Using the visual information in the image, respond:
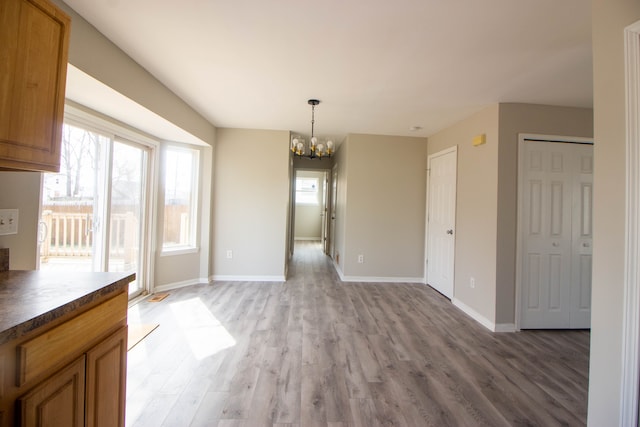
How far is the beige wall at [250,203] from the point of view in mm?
4257

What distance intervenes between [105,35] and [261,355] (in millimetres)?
2646

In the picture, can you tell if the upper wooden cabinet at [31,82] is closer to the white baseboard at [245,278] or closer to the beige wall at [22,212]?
the beige wall at [22,212]

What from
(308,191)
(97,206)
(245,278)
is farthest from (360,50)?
(308,191)

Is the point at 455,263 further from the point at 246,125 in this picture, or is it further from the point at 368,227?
the point at 246,125

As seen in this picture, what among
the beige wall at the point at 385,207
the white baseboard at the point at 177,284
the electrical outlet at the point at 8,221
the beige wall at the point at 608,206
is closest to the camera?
the beige wall at the point at 608,206

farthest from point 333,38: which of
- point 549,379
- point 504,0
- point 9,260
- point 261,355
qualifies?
point 549,379

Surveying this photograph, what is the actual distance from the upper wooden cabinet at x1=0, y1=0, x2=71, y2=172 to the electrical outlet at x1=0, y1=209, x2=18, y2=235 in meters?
0.61

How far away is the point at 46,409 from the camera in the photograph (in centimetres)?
84

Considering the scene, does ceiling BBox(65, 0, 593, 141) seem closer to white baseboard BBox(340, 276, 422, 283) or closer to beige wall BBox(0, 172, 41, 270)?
beige wall BBox(0, 172, 41, 270)

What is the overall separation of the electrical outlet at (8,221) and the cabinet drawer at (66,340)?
922mm

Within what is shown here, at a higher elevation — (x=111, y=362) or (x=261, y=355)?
(x=111, y=362)

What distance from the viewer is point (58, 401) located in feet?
2.93

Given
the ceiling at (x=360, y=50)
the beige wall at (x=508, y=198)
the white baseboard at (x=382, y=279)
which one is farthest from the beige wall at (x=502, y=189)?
the white baseboard at (x=382, y=279)

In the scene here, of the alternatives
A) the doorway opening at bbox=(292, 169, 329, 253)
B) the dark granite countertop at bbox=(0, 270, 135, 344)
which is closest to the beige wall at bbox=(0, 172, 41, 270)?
the dark granite countertop at bbox=(0, 270, 135, 344)
